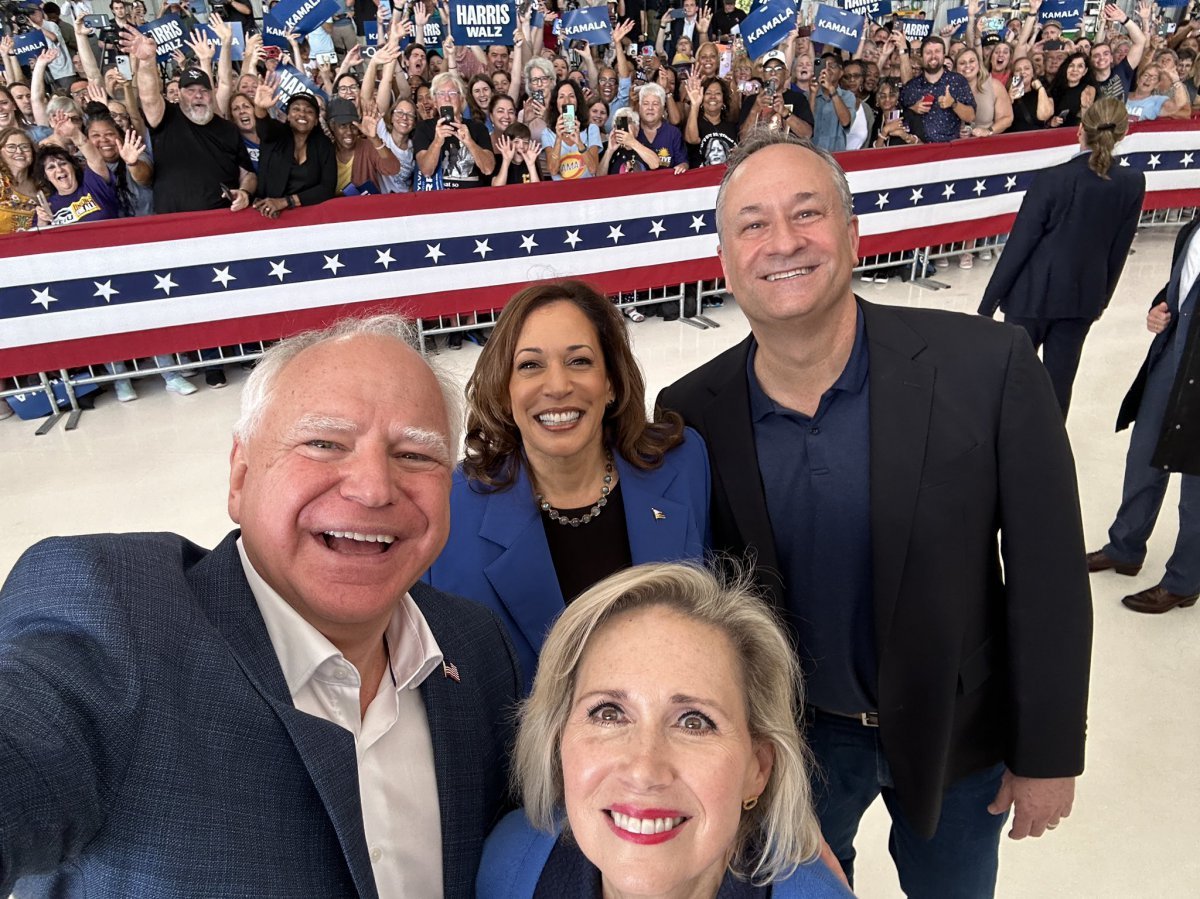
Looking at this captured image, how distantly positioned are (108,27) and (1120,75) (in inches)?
503

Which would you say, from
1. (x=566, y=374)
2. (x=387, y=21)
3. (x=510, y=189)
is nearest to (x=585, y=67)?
(x=387, y=21)

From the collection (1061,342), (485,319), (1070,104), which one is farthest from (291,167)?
(1070,104)

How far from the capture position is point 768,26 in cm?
802

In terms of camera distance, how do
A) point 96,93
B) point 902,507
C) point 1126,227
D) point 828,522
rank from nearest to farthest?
point 902,507, point 828,522, point 1126,227, point 96,93

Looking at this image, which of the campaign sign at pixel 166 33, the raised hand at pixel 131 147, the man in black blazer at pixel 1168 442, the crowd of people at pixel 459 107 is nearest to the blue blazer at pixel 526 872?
the man in black blazer at pixel 1168 442

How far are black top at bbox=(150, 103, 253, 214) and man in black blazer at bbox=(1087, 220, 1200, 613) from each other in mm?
6048

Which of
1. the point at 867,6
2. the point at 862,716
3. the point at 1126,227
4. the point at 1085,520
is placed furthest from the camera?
the point at 867,6

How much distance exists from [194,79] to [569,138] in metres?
2.99

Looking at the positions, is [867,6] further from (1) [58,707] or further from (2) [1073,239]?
(1) [58,707]

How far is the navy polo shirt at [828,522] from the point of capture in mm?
1784

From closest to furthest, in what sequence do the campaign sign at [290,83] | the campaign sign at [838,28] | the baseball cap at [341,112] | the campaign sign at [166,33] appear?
1. the baseball cap at [341,112]
2. the campaign sign at [290,83]
3. the campaign sign at [166,33]
4. the campaign sign at [838,28]

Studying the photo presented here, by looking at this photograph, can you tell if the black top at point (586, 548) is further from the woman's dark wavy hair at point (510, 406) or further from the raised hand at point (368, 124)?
the raised hand at point (368, 124)

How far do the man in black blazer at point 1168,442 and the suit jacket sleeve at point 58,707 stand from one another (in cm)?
368

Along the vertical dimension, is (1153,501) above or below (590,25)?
below
